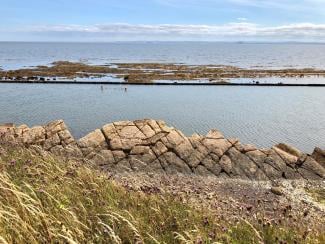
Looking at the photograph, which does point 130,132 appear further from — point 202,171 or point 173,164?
point 202,171

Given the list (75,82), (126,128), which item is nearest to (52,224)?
(126,128)

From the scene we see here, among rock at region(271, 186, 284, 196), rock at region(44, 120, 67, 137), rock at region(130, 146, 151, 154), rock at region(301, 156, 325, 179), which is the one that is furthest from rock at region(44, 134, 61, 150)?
rock at region(301, 156, 325, 179)

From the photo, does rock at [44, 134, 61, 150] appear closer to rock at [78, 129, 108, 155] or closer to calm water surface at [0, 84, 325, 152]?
rock at [78, 129, 108, 155]

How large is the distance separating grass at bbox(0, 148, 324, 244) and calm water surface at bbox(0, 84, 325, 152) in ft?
70.8

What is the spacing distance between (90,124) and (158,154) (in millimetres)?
12648

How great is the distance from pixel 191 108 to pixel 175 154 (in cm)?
2117

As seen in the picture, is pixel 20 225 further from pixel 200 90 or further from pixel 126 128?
pixel 200 90

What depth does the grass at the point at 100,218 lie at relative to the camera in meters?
4.60

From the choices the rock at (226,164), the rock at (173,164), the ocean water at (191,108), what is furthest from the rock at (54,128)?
the rock at (226,164)

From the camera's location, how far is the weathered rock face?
21.8 meters

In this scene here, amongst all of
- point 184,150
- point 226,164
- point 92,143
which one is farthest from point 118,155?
point 226,164

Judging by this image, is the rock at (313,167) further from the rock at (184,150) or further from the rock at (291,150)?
the rock at (184,150)

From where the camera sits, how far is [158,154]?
22.3 meters

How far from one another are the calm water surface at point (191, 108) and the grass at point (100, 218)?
70.8ft
